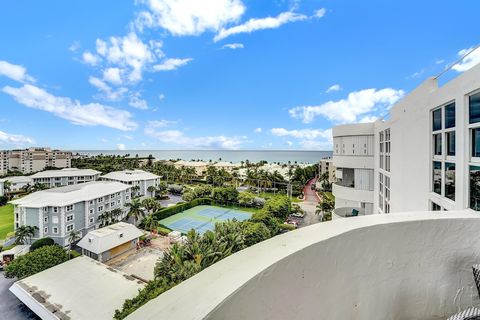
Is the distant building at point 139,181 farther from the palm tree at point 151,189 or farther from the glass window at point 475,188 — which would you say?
the glass window at point 475,188

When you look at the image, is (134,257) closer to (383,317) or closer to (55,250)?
(55,250)

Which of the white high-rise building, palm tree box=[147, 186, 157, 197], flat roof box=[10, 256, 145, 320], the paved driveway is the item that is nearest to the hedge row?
palm tree box=[147, 186, 157, 197]

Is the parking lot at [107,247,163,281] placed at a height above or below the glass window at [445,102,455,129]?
below

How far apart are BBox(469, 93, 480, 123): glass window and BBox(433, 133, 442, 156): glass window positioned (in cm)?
150

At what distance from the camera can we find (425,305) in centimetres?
232

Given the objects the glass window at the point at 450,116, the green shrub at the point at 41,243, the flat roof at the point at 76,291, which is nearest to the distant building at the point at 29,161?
the green shrub at the point at 41,243

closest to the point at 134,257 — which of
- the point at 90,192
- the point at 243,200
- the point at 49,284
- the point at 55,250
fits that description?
the point at 55,250

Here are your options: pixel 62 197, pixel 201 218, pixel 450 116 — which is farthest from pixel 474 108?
pixel 201 218

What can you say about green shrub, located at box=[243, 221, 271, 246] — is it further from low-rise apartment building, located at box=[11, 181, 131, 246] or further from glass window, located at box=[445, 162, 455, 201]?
low-rise apartment building, located at box=[11, 181, 131, 246]

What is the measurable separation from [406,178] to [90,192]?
93.4 ft

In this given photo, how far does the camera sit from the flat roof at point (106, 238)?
751 inches

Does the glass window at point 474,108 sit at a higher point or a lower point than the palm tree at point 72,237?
higher

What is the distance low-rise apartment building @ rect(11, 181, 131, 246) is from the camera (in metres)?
21.7

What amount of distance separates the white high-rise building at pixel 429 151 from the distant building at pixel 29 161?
3431 inches
